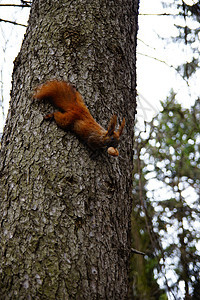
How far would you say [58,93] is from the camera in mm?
1584

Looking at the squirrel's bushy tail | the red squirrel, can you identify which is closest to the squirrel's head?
the red squirrel

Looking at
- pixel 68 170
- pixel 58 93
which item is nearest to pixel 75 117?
pixel 58 93

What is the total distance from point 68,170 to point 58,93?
0.43m

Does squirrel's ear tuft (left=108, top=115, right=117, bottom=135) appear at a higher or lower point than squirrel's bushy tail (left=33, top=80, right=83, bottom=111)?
lower

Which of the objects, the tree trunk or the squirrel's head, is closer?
the tree trunk

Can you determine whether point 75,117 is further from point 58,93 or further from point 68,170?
point 68,170

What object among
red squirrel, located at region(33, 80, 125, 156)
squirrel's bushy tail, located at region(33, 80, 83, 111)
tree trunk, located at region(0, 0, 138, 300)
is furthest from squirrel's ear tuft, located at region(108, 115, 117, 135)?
squirrel's bushy tail, located at region(33, 80, 83, 111)

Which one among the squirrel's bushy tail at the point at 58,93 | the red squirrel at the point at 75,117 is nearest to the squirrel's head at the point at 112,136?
the red squirrel at the point at 75,117

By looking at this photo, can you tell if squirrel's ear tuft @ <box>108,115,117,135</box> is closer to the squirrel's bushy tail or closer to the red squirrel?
the red squirrel

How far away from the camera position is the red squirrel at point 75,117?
154cm

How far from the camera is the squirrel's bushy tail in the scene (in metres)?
1.58

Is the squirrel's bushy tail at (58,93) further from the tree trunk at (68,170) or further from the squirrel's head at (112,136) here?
the squirrel's head at (112,136)

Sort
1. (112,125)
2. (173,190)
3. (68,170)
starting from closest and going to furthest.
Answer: (68,170)
(112,125)
(173,190)

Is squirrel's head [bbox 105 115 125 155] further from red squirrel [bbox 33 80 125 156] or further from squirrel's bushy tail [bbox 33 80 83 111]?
squirrel's bushy tail [bbox 33 80 83 111]
